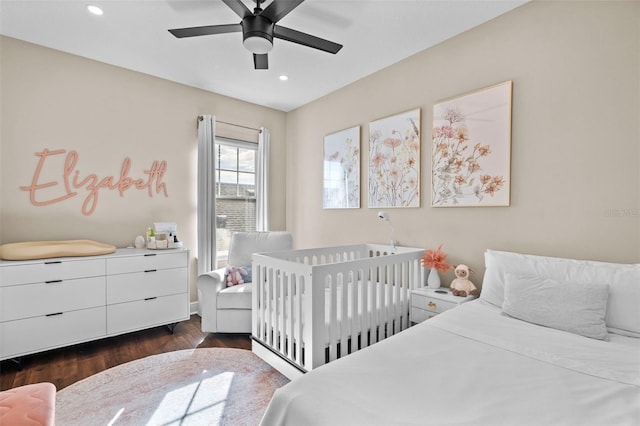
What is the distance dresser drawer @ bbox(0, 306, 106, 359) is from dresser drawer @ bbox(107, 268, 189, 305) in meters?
0.16

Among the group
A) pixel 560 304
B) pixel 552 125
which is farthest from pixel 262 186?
pixel 560 304

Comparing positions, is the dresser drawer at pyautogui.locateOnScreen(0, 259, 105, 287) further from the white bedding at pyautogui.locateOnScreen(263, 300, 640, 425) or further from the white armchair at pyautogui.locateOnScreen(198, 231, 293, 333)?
the white bedding at pyautogui.locateOnScreen(263, 300, 640, 425)

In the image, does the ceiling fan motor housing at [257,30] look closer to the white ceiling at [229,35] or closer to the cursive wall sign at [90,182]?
the white ceiling at [229,35]

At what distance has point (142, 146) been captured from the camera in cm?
322

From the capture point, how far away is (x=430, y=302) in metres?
2.27

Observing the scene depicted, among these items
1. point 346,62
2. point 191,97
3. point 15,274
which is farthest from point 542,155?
point 15,274

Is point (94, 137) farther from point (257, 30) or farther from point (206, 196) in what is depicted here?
point (257, 30)

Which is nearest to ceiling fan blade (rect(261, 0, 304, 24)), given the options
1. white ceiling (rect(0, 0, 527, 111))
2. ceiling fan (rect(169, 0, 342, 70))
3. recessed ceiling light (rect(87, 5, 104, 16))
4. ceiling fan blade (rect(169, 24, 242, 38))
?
ceiling fan (rect(169, 0, 342, 70))

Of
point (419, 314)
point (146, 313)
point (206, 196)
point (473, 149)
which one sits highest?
point (473, 149)

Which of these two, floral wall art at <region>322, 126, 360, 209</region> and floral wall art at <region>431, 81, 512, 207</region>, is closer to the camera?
floral wall art at <region>431, 81, 512, 207</region>

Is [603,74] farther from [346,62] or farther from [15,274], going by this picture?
[15,274]

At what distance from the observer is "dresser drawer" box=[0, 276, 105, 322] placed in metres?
2.21

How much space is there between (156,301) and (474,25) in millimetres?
3652

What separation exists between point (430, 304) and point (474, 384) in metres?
1.22
